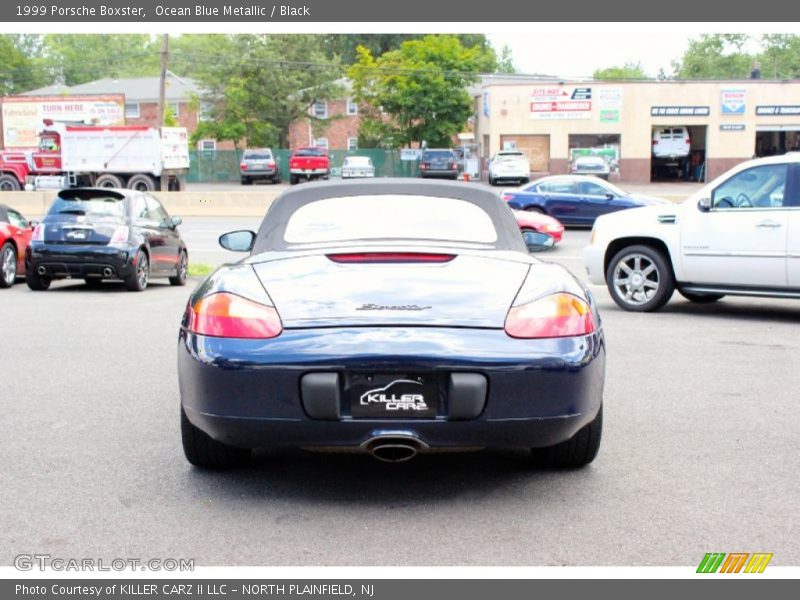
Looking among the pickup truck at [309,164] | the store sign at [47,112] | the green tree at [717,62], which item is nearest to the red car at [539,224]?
the pickup truck at [309,164]

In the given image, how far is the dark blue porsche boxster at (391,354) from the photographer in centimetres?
423

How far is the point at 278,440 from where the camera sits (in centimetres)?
436

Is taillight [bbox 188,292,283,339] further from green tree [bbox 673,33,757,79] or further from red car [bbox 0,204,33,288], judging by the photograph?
green tree [bbox 673,33,757,79]

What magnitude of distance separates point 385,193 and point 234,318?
1.62m

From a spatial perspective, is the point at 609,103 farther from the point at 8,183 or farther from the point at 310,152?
the point at 8,183

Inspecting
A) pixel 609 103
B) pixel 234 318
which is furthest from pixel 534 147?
pixel 234 318

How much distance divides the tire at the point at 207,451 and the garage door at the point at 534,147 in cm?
5576

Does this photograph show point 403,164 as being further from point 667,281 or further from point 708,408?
point 708,408

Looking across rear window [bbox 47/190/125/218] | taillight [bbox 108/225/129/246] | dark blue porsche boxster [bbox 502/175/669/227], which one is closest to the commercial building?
dark blue porsche boxster [bbox 502/175/669/227]

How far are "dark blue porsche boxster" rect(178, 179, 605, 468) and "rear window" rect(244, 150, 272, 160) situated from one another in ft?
179

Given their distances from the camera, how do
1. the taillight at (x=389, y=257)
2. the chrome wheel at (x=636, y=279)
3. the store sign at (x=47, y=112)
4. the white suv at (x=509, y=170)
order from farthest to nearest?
1. the store sign at (x=47, y=112)
2. the white suv at (x=509, y=170)
3. the chrome wheel at (x=636, y=279)
4. the taillight at (x=389, y=257)

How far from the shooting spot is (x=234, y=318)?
4.41m

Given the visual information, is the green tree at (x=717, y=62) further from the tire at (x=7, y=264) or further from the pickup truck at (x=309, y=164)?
the tire at (x=7, y=264)
